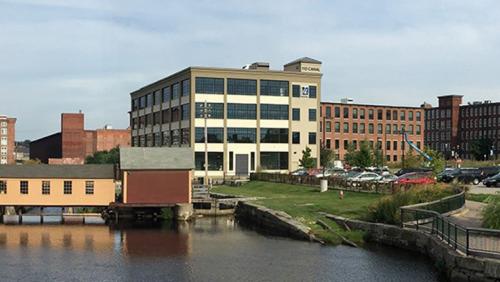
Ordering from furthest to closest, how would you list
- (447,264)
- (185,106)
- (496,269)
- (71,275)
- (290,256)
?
(185,106) → (290,256) → (71,275) → (447,264) → (496,269)

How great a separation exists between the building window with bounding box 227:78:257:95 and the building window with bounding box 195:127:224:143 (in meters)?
6.17

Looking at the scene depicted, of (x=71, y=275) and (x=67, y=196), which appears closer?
(x=71, y=275)

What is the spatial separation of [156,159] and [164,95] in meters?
56.9

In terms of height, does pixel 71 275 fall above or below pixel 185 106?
below

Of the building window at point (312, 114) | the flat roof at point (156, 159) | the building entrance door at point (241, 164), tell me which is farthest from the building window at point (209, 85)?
the flat roof at point (156, 159)

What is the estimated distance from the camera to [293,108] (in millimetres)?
106312

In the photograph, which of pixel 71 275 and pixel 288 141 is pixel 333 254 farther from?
pixel 288 141

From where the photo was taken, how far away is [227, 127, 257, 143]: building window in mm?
103231

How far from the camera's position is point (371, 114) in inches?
5817

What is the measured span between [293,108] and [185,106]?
16.9 m

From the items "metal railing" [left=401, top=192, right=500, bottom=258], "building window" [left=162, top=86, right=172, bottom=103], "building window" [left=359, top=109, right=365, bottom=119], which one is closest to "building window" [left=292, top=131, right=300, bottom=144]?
"building window" [left=162, top=86, right=172, bottom=103]

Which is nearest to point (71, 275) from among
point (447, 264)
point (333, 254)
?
point (333, 254)

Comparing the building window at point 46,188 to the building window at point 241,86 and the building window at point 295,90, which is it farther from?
the building window at point 295,90

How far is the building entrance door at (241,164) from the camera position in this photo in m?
104
